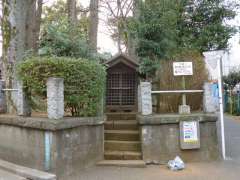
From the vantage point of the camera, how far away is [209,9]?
14086 millimetres

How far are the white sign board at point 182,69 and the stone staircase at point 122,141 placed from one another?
5.93 feet

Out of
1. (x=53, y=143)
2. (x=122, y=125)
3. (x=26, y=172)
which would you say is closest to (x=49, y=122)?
(x=53, y=143)

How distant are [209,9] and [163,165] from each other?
10.2 m

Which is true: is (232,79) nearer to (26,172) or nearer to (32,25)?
(32,25)

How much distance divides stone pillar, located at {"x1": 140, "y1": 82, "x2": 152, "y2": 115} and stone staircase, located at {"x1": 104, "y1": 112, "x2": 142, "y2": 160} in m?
0.83

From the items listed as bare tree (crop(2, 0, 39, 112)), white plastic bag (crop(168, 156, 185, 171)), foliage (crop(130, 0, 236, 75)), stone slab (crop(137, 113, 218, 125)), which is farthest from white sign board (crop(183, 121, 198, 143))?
bare tree (crop(2, 0, 39, 112))

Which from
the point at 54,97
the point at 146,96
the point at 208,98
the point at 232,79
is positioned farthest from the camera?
the point at 232,79

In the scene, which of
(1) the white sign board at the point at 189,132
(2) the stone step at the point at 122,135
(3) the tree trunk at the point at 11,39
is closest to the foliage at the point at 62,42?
(3) the tree trunk at the point at 11,39

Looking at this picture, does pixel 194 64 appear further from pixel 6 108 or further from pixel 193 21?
pixel 193 21

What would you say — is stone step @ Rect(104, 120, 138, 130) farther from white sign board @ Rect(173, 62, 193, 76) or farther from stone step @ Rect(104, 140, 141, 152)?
white sign board @ Rect(173, 62, 193, 76)

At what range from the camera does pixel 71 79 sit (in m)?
5.95

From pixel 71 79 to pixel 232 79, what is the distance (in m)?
18.0

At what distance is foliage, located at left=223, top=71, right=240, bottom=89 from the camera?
20916 mm

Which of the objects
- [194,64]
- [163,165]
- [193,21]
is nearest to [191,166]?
[163,165]
